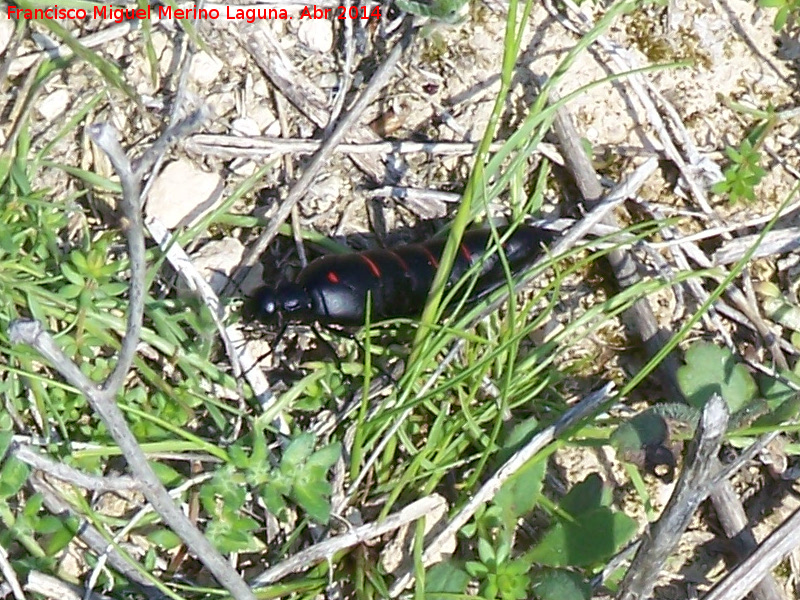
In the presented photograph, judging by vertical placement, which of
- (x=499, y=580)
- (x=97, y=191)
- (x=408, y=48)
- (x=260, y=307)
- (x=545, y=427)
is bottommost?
(x=499, y=580)

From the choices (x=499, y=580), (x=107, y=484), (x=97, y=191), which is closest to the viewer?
(x=107, y=484)

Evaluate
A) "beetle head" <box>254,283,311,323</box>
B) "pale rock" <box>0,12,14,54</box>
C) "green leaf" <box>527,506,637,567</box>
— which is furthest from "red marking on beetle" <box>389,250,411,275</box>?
"pale rock" <box>0,12,14,54</box>

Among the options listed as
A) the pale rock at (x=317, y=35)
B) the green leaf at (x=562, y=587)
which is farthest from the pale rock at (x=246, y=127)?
the green leaf at (x=562, y=587)

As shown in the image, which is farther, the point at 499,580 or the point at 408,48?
the point at 408,48

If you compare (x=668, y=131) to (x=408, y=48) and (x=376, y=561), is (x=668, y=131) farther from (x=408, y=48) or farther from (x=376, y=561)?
(x=376, y=561)

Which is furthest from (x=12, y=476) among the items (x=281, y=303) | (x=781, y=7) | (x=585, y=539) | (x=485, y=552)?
(x=781, y=7)

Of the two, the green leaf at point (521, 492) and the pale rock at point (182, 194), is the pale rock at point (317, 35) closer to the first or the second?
the pale rock at point (182, 194)

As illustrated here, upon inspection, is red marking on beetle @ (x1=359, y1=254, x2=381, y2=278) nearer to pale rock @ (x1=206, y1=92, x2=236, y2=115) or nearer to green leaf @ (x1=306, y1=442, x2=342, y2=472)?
green leaf @ (x1=306, y1=442, x2=342, y2=472)

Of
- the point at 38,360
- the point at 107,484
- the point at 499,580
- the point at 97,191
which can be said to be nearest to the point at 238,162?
the point at 97,191
